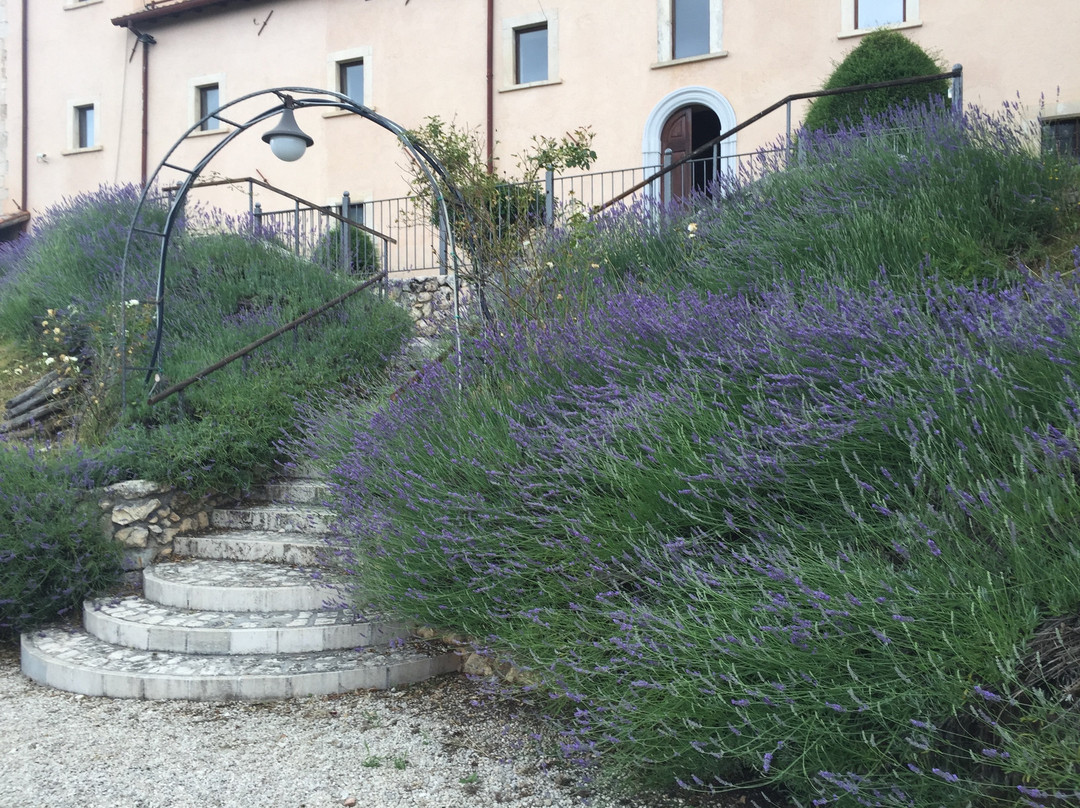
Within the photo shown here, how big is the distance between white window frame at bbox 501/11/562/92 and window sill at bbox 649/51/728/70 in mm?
1575

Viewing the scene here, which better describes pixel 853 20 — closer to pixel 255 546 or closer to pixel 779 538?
pixel 255 546

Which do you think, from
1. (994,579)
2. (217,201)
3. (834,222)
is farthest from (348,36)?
(994,579)

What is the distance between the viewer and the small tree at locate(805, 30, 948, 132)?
9164 millimetres

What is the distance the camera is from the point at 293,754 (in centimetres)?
325

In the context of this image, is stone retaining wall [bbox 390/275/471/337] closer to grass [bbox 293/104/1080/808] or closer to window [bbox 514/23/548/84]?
window [bbox 514/23/548/84]

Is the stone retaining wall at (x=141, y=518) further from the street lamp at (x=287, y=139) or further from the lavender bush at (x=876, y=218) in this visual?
the lavender bush at (x=876, y=218)

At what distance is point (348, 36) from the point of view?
49.5ft

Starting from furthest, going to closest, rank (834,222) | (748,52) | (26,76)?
(26,76)
(748,52)
(834,222)

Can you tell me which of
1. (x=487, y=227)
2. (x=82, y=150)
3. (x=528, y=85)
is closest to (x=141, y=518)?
(x=487, y=227)

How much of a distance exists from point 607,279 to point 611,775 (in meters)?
3.79

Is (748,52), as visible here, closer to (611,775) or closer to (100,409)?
(100,409)

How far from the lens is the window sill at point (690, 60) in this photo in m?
12.3

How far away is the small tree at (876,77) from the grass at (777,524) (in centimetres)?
502

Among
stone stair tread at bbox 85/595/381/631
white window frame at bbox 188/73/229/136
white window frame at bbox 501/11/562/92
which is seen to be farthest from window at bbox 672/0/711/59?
stone stair tread at bbox 85/595/381/631
